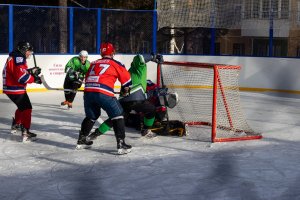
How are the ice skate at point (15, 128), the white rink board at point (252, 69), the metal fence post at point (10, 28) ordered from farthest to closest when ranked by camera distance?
the white rink board at point (252, 69)
the metal fence post at point (10, 28)
the ice skate at point (15, 128)

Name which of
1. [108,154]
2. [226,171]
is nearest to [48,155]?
[108,154]

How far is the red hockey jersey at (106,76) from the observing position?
239 inches

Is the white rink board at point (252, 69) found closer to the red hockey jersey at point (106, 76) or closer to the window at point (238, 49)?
the window at point (238, 49)

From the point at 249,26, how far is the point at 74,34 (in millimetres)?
4579

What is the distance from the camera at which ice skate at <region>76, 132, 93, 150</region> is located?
6508 mm

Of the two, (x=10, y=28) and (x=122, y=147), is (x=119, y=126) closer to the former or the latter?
(x=122, y=147)

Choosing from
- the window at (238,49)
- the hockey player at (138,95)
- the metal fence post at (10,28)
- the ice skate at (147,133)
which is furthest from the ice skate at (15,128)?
the window at (238,49)

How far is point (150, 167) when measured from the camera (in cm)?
574

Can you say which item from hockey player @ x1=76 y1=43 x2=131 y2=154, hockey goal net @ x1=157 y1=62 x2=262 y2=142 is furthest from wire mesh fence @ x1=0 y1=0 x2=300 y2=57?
hockey player @ x1=76 y1=43 x2=131 y2=154

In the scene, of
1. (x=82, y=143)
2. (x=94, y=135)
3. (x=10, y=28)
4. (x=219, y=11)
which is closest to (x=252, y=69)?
(x=219, y=11)

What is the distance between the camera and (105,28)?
47.9 ft

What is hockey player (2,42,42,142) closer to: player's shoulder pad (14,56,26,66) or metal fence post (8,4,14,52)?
player's shoulder pad (14,56,26,66)

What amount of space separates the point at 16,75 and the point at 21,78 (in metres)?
0.10

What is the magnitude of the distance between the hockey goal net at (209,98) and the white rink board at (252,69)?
12.1 ft
